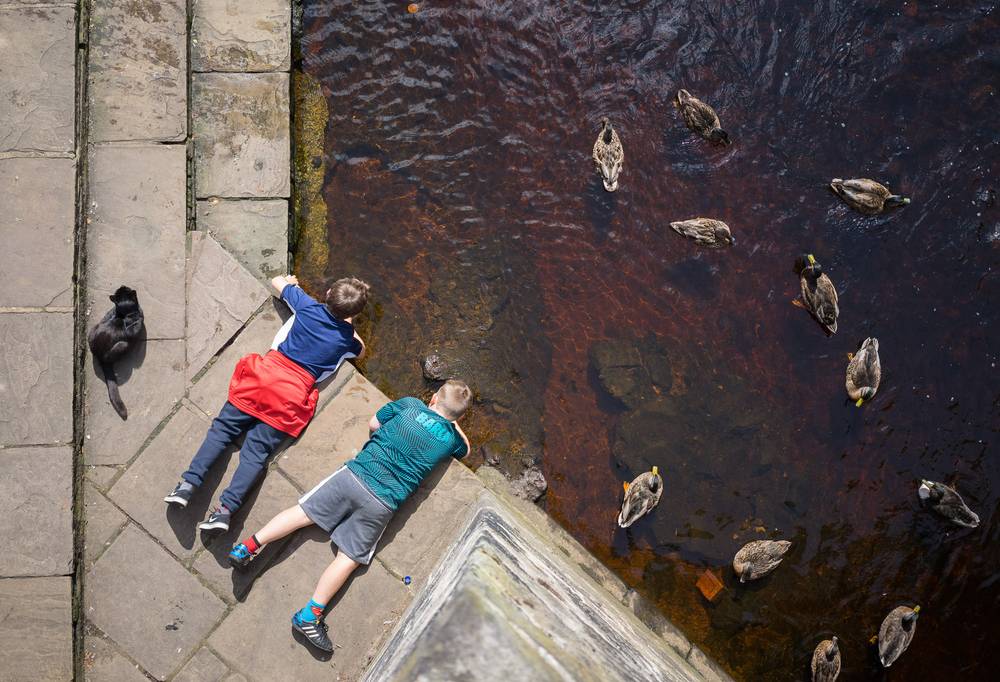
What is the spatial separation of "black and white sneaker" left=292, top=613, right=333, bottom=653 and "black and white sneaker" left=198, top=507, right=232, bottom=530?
856 millimetres

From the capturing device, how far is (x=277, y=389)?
5.39 meters

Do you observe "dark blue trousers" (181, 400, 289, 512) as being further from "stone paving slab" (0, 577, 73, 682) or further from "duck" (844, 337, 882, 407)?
"duck" (844, 337, 882, 407)

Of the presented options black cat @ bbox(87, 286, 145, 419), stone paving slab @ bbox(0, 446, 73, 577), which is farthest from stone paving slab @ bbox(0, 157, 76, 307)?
stone paving slab @ bbox(0, 446, 73, 577)

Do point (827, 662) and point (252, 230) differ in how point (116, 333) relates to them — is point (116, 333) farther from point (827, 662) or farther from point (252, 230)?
point (827, 662)

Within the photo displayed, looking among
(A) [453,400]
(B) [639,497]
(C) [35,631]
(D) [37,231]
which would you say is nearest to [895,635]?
(B) [639,497]

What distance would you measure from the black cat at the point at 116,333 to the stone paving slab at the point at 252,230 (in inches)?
32.0

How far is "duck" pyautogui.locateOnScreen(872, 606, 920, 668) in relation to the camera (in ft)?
18.8

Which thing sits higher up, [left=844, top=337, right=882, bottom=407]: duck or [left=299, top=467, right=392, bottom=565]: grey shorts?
[left=844, top=337, right=882, bottom=407]: duck

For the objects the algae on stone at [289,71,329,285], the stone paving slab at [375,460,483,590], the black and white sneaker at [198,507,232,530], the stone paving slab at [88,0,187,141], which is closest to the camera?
the black and white sneaker at [198,507,232,530]

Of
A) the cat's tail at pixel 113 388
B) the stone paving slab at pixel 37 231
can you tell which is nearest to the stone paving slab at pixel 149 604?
the cat's tail at pixel 113 388

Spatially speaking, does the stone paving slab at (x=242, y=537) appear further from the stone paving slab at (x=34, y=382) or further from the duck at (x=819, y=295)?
the duck at (x=819, y=295)

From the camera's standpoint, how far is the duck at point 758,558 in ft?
18.8

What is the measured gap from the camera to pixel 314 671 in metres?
5.42

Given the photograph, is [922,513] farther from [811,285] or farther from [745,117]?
[745,117]
